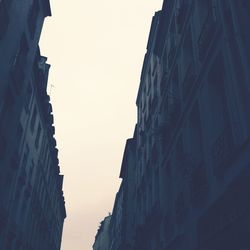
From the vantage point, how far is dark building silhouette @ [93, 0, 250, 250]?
29.4ft

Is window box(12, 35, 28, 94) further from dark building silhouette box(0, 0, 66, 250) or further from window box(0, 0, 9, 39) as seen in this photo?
window box(0, 0, 9, 39)

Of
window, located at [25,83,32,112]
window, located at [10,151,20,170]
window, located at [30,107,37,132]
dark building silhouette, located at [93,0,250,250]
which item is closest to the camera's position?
dark building silhouette, located at [93,0,250,250]

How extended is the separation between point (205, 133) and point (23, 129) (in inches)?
684

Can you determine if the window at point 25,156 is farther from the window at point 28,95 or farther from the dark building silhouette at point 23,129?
the window at point 28,95

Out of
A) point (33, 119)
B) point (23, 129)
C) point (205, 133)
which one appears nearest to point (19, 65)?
point (23, 129)

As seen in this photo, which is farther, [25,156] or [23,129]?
[25,156]

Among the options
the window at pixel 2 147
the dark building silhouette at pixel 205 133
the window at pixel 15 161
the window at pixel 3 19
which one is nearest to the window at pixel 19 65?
the window at pixel 3 19

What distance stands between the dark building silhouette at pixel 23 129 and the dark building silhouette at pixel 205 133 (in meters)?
8.61

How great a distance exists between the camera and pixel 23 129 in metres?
25.9

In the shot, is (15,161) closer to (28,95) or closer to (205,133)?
(28,95)

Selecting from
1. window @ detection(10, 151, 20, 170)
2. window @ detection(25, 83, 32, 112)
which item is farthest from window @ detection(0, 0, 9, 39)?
window @ detection(25, 83, 32, 112)

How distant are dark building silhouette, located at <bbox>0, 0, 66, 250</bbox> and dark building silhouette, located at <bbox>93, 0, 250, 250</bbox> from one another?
8.61 m

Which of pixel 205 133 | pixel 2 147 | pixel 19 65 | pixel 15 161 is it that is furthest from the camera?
pixel 15 161

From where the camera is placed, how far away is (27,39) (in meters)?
21.9
